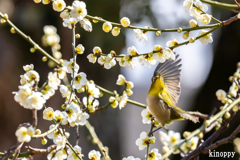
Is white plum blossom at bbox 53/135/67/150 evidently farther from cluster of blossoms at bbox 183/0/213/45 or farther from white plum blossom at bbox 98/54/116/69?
cluster of blossoms at bbox 183/0/213/45

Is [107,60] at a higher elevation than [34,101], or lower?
higher

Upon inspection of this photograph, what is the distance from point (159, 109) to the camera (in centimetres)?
66

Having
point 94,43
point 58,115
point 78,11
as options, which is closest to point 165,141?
point 58,115

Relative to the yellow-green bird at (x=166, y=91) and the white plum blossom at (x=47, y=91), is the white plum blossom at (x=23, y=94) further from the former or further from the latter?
the yellow-green bird at (x=166, y=91)

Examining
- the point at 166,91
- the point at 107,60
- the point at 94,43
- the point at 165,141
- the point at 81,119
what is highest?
the point at 94,43

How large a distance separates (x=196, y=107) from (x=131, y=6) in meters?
0.95

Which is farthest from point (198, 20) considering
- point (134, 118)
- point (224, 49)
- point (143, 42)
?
point (134, 118)

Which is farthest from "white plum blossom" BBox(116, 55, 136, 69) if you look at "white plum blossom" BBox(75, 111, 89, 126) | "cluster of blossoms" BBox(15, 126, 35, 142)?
"cluster of blossoms" BBox(15, 126, 35, 142)

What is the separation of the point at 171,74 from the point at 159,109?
17 centimetres

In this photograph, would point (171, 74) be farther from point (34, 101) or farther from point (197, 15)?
point (34, 101)

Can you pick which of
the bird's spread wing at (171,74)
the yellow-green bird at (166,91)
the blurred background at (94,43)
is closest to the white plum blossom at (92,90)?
the yellow-green bird at (166,91)

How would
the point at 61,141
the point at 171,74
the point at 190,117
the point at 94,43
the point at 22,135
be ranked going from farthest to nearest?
1. the point at 94,43
2. the point at 171,74
3. the point at 190,117
4. the point at 61,141
5. the point at 22,135

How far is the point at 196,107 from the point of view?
189 cm

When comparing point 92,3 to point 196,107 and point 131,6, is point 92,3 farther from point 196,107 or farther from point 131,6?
point 196,107
